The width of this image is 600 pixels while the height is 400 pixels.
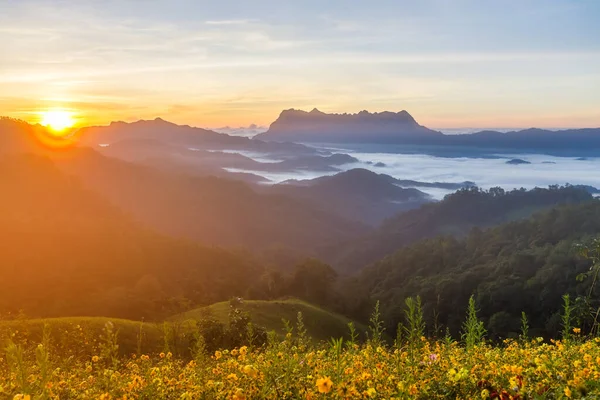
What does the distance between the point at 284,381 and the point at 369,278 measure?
92.0 meters

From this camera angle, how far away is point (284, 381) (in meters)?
4.47

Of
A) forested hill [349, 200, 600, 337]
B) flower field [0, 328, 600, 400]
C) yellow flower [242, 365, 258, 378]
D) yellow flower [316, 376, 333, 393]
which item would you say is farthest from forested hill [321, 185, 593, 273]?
yellow flower [316, 376, 333, 393]

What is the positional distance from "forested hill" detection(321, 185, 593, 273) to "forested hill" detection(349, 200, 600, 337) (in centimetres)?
5208

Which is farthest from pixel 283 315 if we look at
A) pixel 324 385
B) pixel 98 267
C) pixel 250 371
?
pixel 324 385

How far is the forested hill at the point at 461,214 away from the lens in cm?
16150

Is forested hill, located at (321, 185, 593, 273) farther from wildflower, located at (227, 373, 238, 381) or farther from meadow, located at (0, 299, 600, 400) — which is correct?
wildflower, located at (227, 373, 238, 381)

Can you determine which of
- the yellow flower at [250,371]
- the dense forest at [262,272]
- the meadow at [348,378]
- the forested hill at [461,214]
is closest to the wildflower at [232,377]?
the meadow at [348,378]

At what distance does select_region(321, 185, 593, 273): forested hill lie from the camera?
530 ft

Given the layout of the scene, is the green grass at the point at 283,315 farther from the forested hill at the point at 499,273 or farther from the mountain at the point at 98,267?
the mountain at the point at 98,267

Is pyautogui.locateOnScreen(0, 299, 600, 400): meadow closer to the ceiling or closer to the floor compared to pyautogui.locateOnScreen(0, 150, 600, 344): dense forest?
closer to the ceiling

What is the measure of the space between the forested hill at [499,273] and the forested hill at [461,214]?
171 ft

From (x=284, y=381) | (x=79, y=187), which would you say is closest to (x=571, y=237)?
(x=284, y=381)

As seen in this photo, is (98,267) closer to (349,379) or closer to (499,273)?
(499,273)

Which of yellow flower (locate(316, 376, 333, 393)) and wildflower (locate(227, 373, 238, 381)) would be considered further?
wildflower (locate(227, 373, 238, 381))
